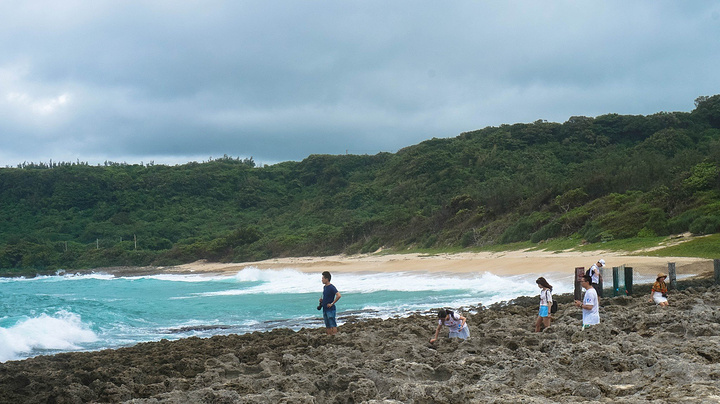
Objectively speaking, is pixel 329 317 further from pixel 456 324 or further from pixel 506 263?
pixel 506 263

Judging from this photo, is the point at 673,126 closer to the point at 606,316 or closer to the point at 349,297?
the point at 349,297

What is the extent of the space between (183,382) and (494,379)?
3.84m

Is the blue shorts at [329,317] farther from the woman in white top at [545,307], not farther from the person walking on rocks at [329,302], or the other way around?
the woman in white top at [545,307]

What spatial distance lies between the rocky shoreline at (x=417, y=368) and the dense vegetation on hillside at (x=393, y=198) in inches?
717

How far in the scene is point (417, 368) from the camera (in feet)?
24.8

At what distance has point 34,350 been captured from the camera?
14.6 metres

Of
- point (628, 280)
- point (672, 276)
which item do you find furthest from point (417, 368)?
point (672, 276)

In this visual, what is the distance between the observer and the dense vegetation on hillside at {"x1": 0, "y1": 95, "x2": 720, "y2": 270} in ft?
112

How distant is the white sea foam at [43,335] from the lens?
14.5 m

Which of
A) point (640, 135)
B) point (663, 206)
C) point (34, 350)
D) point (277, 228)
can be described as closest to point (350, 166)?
point (277, 228)

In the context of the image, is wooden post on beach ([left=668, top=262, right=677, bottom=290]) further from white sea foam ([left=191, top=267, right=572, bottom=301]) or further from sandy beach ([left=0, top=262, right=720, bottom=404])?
white sea foam ([left=191, top=267, right=572, bottom=301])

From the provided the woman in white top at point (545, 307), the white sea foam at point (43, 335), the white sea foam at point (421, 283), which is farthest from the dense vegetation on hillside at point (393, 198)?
the white sea foam at point (43, 335)

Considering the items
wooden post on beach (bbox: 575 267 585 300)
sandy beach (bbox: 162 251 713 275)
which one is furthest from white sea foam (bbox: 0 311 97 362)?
sandy beach (bbox: 162 251 713 275)

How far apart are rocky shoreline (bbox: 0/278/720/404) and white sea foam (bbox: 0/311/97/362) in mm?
3788
